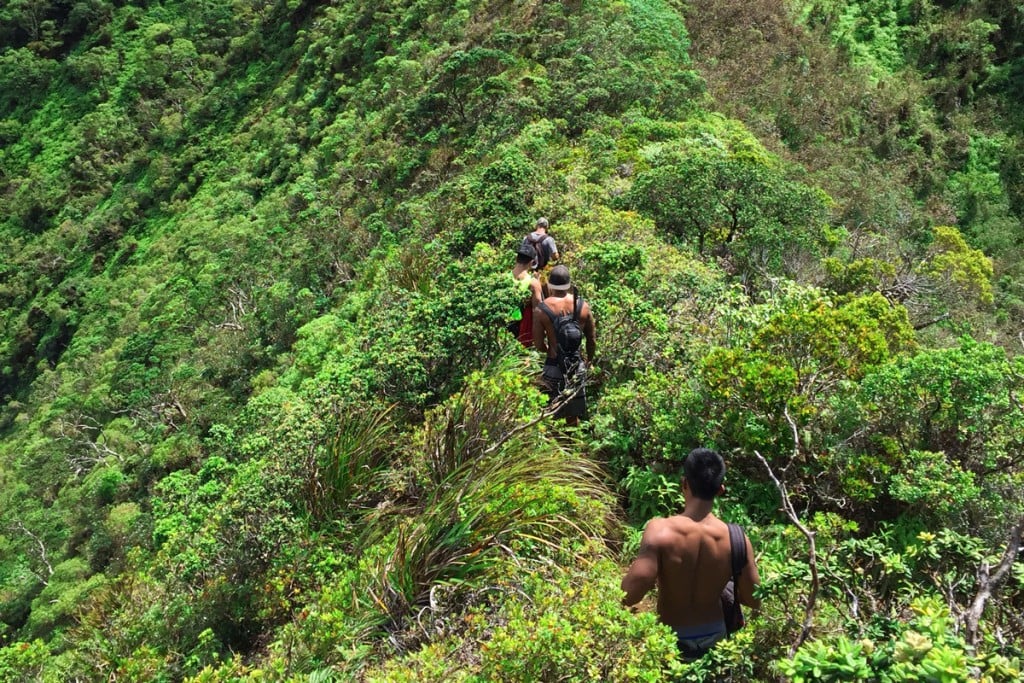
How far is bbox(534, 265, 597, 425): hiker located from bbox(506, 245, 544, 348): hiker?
20.5 inches

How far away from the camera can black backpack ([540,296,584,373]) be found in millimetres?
5676

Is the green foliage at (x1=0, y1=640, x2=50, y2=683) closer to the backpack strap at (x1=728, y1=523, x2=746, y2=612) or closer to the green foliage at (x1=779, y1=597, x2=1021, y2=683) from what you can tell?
the backpack strap at (x1=728, y1=523, x2=746, y2=612)

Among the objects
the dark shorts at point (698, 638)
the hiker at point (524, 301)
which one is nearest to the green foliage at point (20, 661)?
the hiker at point (524, 301)

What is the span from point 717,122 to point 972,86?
12040 millimetres

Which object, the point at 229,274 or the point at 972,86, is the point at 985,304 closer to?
the point at 972,86

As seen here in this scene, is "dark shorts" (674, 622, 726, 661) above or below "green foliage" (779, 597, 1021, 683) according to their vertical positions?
below

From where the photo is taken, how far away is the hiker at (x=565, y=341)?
571 centimetres

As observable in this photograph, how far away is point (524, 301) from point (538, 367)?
0.85 metres

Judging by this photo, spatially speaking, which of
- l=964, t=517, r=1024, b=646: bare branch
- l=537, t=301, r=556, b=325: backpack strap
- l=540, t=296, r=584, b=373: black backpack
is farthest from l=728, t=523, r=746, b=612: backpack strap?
l=537, t=301, r=556, b=325: backpack strap

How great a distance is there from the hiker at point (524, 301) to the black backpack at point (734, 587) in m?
3.41

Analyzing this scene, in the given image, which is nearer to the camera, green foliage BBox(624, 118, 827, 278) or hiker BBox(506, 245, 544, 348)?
hiker BBox(506, 245, 544, 348)

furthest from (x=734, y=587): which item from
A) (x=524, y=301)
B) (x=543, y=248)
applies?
(x=543, y=248)

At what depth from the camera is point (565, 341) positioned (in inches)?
225

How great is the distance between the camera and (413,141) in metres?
17.5
